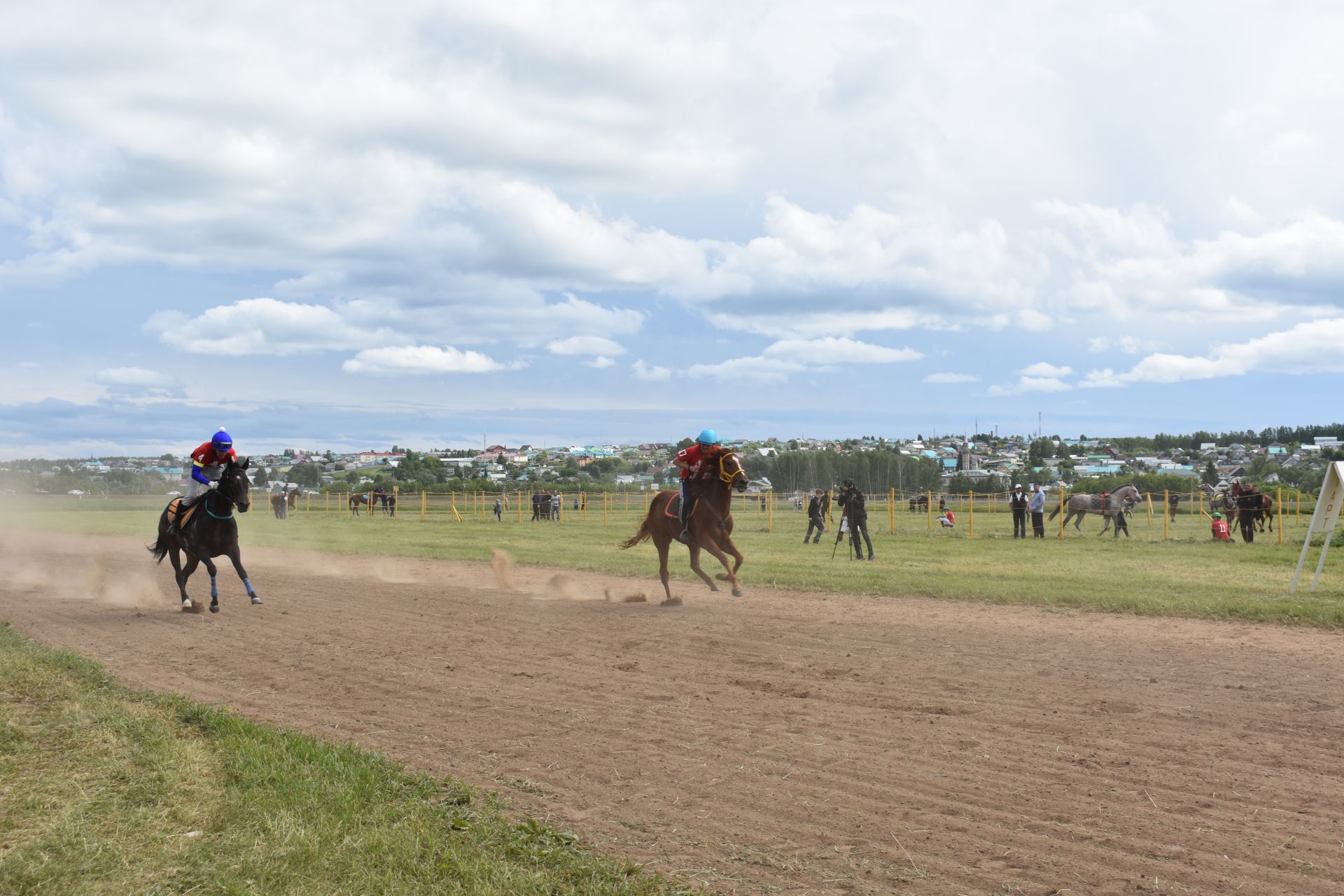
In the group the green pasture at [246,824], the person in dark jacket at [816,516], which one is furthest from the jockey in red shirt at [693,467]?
the person in dark jacket at [816,516]

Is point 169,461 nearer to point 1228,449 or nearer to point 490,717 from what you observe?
point 490,717

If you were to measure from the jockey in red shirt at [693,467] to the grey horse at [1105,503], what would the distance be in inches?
911

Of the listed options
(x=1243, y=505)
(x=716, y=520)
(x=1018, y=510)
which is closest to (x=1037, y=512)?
(x=1018, y=510)

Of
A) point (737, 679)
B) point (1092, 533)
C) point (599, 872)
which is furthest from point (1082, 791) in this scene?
point (1092, 533)

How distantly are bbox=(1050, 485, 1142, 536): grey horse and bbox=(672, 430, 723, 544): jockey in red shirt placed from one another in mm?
23146

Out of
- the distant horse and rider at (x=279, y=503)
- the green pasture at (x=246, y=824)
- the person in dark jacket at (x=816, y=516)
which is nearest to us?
the green pasture at (x=246, y=824)

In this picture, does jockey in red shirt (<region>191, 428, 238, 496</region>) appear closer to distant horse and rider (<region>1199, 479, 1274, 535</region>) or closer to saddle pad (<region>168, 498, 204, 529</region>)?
saddle pad (<region>168, 498, 204, 529</region>)

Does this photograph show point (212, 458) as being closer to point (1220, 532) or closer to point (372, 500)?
point (1220, 532)

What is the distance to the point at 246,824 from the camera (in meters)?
5.57

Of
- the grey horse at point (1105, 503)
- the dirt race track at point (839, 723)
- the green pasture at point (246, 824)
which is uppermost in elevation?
the grey horse at point (1105, 503)

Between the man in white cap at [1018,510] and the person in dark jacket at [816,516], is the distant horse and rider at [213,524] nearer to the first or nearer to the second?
the person in dark jacket at [816,516]

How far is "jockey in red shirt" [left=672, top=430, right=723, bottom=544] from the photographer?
50.2 ft

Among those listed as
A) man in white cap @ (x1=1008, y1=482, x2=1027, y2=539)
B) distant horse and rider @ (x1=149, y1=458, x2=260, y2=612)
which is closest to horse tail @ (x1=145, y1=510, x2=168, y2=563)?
distant horse and rider @ (x1=149, y1=458, x2=260, y2=612)

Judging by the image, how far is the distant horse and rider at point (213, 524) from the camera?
1452 centimetres
